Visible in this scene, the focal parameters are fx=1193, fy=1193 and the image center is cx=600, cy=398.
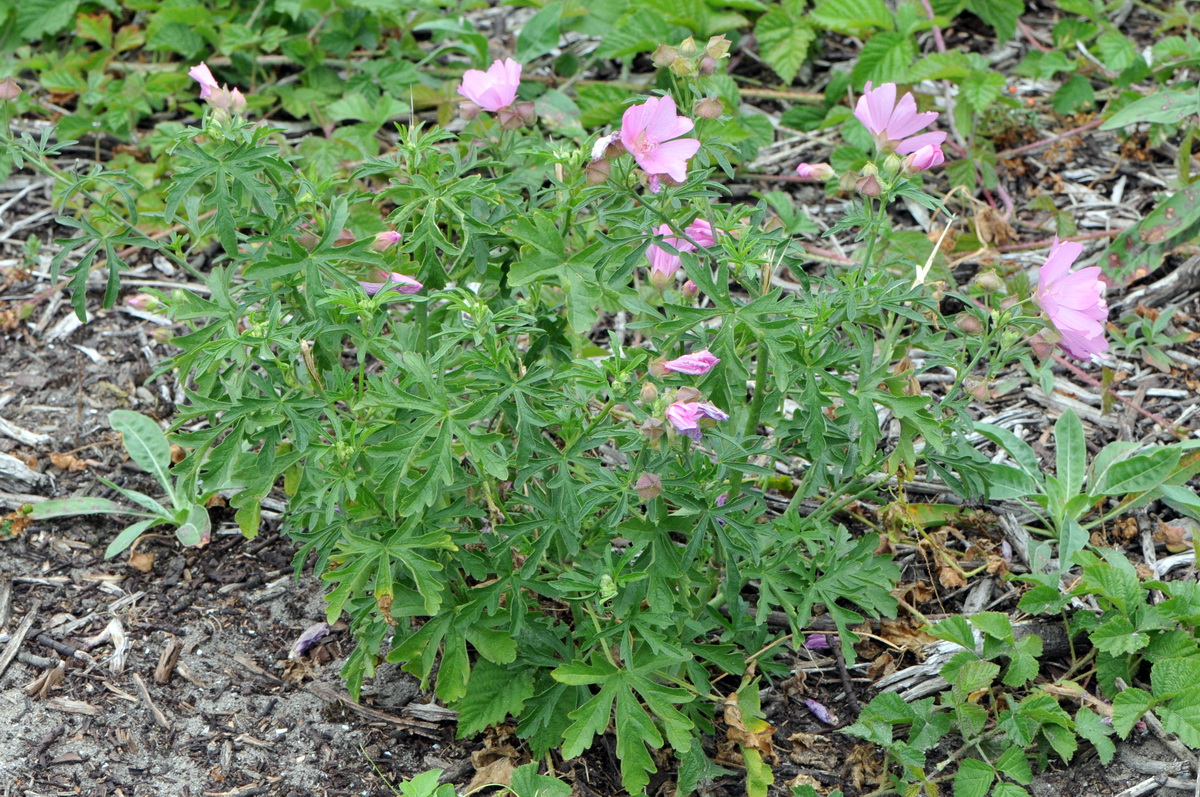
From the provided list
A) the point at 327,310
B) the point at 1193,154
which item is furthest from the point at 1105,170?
the point at 327,310

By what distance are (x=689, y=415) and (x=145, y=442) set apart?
201cm

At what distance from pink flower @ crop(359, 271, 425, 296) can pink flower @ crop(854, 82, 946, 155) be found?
0.99 meters

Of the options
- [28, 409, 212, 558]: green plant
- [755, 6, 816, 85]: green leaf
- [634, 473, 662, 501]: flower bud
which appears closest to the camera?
[634, 473, 662, 501]: flower bud

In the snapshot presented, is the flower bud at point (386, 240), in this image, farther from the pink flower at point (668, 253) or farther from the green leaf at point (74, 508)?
the green leaf at point (74, 508)

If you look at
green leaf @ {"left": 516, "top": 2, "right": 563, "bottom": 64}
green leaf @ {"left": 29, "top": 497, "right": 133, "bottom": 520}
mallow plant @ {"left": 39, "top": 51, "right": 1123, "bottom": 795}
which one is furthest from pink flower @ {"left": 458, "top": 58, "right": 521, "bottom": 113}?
green leaf @ {"left": 516, "top": 2, "right": 563, "bottom": 64}

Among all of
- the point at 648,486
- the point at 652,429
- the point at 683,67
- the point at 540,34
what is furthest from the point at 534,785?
the point at 540,34

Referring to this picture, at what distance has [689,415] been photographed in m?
2.13

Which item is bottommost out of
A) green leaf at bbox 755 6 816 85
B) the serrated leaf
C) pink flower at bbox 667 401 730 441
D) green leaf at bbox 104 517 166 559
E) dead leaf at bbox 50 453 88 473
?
dead leaf at bbox 50 453 88 473

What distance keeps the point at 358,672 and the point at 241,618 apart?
67cm

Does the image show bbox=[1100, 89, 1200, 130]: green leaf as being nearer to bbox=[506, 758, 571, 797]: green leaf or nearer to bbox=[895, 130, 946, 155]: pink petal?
bbox=[895, 130, 946, 155]: pink petal

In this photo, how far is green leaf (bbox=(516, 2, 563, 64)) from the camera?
15.3 ft

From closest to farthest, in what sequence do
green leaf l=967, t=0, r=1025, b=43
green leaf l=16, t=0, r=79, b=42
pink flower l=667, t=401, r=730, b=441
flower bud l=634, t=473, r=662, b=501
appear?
pink flower l=667, t=401, r=730, b=441, flower bud l=634, t=473, r=662, b=501, green leaf l=967, t=0, r=1025, b=43, green leaf l=16, t=0, r=79, b=42

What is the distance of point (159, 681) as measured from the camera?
305cm

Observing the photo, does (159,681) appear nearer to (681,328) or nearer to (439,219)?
(439,219)
